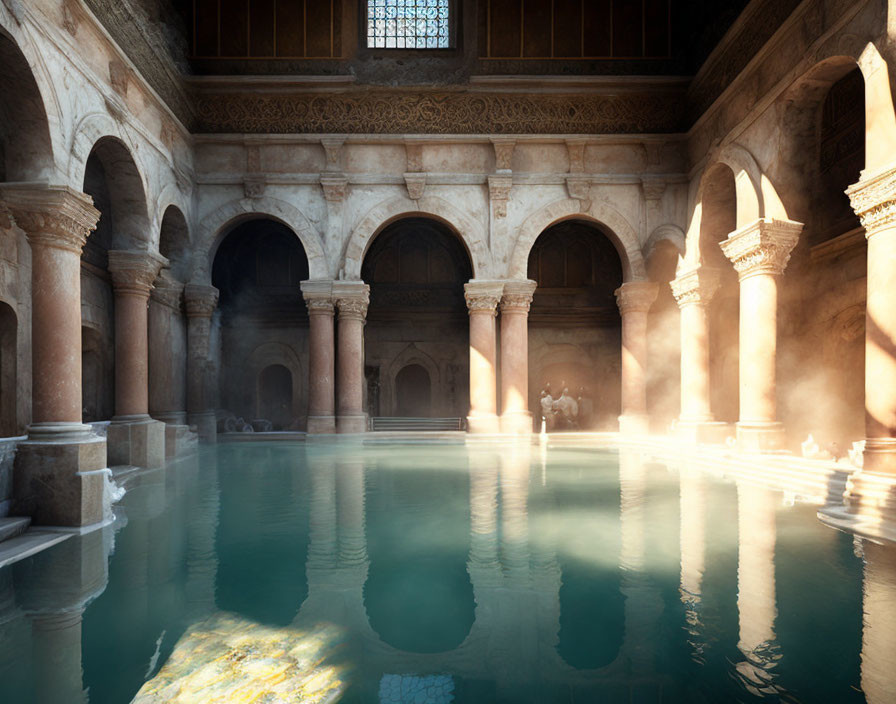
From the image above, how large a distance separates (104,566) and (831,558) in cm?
558

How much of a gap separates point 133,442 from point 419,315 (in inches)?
437

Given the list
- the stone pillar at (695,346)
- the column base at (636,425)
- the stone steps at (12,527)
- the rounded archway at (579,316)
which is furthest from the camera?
the rounded archway at (579,316)

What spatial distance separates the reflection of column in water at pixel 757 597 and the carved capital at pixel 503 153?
975 centimetres

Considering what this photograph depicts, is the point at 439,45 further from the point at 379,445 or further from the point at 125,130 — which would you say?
the point at 379,445

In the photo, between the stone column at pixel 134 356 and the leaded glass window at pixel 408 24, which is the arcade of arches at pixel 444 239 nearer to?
the stone column at pixel 134 356

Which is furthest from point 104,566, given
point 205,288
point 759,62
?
point 759,62

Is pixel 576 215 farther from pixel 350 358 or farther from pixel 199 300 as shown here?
pixel 199 300

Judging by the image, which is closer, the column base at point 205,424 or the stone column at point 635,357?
the column base at point 205,424

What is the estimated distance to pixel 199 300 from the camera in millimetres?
13234

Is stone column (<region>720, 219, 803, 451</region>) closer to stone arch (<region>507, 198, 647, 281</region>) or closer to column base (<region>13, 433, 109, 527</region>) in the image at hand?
stone arch (<region>507, 198, 647, 281</region>)

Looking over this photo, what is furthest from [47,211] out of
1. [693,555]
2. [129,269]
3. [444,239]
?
[444,239]

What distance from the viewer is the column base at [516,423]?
13617mm

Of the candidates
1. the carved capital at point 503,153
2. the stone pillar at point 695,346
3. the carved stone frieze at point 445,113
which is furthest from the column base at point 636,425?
the carved stone frieze at point 445,113

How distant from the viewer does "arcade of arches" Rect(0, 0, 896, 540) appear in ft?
21.2
